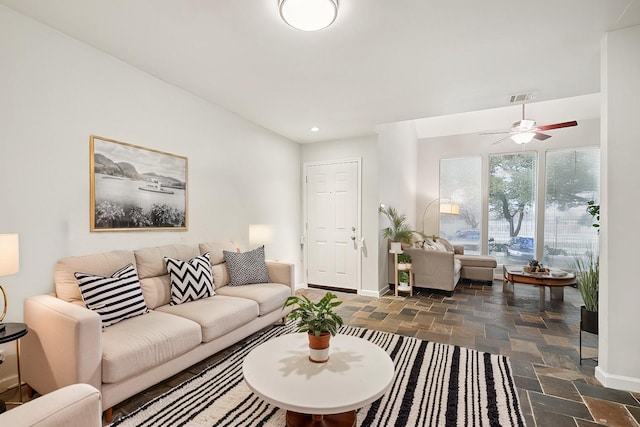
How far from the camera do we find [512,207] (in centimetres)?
644

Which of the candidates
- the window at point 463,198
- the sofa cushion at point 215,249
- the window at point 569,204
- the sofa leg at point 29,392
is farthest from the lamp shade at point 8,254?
the window at point 569,204

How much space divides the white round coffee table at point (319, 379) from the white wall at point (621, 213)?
70.2 inches

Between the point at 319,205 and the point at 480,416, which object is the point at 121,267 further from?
the point at 319,205

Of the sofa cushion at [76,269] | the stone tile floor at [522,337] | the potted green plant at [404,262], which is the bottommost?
the stone tile floor at [522,337]

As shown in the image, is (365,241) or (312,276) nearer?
(365,241)

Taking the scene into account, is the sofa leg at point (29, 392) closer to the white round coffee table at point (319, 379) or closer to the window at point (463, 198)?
the white round coffee table at point (319, 379)

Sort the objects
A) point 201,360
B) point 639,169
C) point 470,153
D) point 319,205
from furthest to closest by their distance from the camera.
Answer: point 470,153 < point 319,205 < point 201,360 < point 639,169

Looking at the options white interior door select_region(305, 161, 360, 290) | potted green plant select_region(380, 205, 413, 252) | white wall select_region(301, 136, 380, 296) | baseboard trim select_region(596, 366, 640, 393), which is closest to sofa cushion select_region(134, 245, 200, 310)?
white interior door select_region(305, 161, 360, 290)

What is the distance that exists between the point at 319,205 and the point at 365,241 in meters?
1.02

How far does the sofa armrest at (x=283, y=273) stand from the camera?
11.5 ft

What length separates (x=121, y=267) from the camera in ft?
8.16

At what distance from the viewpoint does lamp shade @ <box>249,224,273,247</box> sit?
4.11m

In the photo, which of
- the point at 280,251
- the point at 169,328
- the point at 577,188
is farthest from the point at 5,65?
the point at 577,188

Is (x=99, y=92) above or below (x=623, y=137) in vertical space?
above
